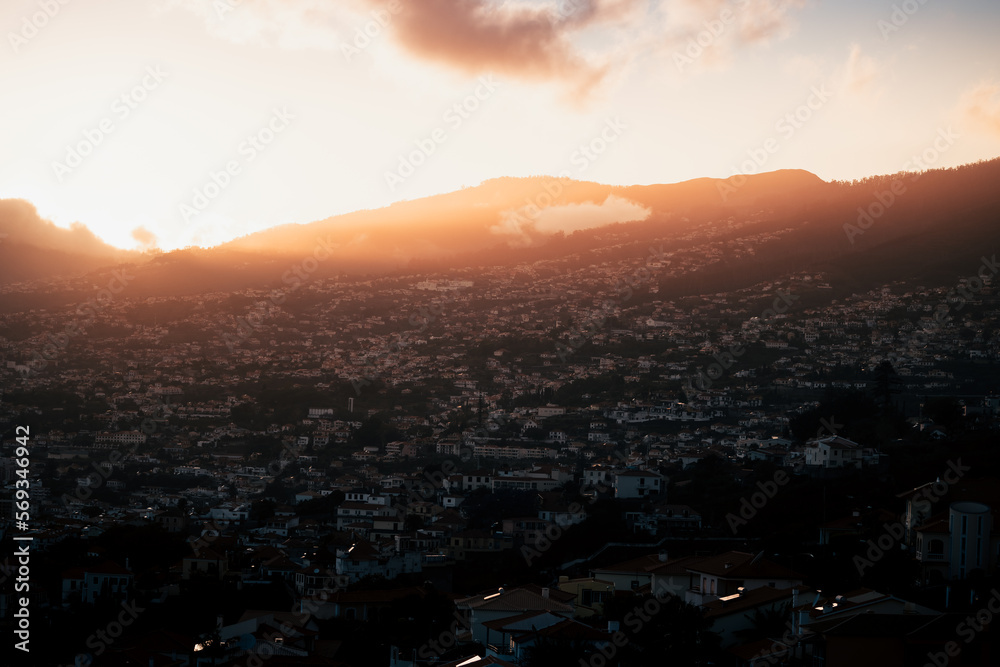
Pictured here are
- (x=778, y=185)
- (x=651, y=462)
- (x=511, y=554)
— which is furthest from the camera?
(x=778, y=185)

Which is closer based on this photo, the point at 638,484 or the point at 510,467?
the point at 638,484

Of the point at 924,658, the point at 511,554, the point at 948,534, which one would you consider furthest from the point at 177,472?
the point at 924,658

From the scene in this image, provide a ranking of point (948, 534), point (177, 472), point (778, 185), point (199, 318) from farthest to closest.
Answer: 1. point (778, 185)
2. point (199, 318)
3. point (177, 472)
4. point (948, 534)

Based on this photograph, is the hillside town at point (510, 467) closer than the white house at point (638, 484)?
Yes

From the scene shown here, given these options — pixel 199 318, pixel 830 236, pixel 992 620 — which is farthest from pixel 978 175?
pixel 992 620

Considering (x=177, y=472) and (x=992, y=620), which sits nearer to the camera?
(x=992, y=620)

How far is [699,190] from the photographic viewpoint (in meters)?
166

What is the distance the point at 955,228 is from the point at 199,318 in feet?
215

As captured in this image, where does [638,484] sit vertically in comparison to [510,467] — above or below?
above

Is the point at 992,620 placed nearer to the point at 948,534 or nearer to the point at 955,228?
the point at 948,534

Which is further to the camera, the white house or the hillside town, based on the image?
the white house

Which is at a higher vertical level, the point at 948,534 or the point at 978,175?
the point at 978,175

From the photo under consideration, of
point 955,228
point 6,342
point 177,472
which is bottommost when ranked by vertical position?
point 177,472

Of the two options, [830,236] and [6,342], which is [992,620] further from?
[830,236]
